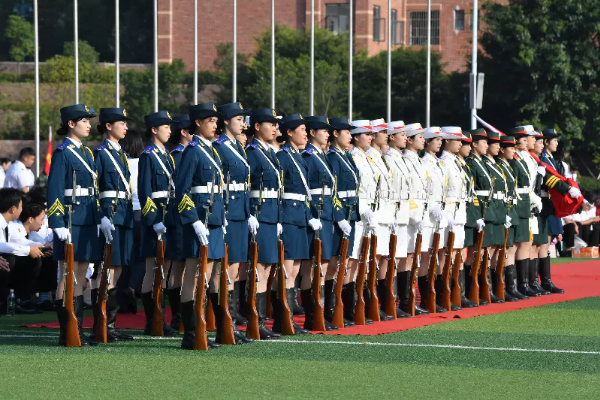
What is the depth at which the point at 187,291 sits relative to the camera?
33.3 feet

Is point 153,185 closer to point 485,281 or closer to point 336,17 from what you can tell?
point 485,281

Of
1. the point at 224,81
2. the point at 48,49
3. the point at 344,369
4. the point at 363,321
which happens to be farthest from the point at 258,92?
the point at 344,369

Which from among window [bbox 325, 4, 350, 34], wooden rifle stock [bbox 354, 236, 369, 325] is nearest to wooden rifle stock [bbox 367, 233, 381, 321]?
wooden rifle stock [bbox 354, 236, 369, 325]

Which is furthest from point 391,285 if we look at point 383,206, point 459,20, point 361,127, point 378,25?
point 459,20

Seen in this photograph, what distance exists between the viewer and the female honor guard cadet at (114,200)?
34.9 feet

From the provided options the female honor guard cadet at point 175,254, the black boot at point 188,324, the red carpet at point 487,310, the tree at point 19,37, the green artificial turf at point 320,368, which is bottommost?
the red carpet at point 487,310

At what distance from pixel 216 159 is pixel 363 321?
2.72 meters

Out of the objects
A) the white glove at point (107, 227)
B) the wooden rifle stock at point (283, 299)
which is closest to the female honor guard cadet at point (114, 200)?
the white glove at point (107, 227)

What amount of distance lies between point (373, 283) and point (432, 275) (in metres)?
1.28

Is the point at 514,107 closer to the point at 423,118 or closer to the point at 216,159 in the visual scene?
the point at 423,118

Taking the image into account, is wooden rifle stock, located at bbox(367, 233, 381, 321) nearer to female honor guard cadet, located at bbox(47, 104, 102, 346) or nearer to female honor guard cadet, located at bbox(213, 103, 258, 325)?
female honor guard cadet, located at bbox(213, 103, 258, 325)

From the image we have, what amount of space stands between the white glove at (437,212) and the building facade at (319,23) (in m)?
41.9

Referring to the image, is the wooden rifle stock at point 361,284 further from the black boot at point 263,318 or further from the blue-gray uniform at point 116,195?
the blue-gray uniform at point 116,195

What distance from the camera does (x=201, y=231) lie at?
994 centimetres
